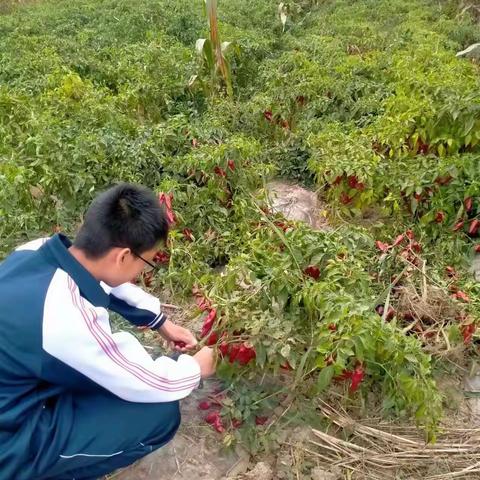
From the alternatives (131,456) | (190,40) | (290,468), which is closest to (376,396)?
(290,468)

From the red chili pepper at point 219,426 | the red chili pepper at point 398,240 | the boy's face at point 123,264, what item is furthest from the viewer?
the red chili pepper at point 398,240

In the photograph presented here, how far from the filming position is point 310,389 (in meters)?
2.26

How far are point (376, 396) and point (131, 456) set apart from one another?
1001 mm

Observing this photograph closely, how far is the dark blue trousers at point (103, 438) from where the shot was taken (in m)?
1.87

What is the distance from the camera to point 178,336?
7.70 feet

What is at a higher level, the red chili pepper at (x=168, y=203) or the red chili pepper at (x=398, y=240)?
the red chili pepper at (x=168, y=203)

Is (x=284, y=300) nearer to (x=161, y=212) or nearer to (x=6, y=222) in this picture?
(x=161, y=212)

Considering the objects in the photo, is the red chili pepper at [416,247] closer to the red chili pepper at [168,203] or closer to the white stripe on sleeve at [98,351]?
the red chili pepper at [168,203]

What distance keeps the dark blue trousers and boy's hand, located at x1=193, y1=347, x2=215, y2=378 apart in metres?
0.15

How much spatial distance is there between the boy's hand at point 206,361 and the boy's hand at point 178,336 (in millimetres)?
197

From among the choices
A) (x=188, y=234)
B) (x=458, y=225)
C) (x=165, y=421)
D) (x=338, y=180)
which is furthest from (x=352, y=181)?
(x=165, y=421)

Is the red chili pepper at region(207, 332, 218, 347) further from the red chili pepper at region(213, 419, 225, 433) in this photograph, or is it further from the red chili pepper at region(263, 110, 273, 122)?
the red chili pepper at region(263, 110, 273, 122)

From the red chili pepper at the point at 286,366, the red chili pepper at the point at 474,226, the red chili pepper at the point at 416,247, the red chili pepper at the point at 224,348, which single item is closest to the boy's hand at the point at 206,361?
the red chili pepper at the point at 224,348

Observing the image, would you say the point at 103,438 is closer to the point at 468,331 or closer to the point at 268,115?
the point at 468,331
